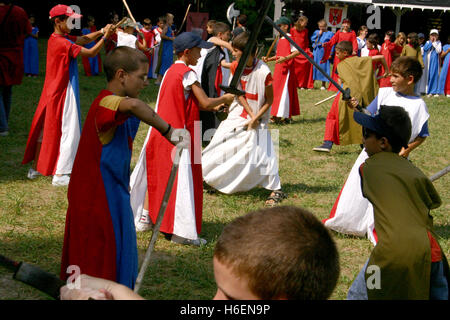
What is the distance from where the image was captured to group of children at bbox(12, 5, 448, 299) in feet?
8.87

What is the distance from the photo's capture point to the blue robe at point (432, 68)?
53.9 ft

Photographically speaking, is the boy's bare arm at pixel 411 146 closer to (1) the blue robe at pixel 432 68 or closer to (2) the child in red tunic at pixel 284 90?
(2) the child in red tunic at pixel 284 90

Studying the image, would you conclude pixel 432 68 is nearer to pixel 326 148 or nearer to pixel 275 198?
pixel 326 148

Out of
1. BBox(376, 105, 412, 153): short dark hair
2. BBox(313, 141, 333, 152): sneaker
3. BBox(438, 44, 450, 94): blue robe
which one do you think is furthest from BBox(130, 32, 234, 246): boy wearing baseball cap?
BBox(438, 44, 450, 94): blue robe

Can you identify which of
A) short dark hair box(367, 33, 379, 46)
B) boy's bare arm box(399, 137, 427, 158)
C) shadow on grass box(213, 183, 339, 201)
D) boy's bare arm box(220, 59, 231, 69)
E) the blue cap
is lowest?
shadow on grass box(213, 183, 339, 201)

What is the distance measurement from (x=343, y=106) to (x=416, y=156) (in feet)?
4.59

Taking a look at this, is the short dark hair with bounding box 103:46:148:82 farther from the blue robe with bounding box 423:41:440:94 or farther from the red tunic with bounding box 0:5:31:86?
the blue robe with bounding box 423:41:440:94

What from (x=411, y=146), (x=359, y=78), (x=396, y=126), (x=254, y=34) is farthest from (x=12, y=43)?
(x=396, y=126)

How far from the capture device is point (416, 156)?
8.58 m

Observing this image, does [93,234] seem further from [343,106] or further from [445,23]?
[445,23]

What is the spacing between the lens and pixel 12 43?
809 centimetres

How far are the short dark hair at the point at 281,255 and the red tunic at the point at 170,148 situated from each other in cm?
316

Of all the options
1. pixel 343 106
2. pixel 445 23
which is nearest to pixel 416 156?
pixel 343 106

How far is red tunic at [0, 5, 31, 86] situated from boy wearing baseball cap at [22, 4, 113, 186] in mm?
2339
